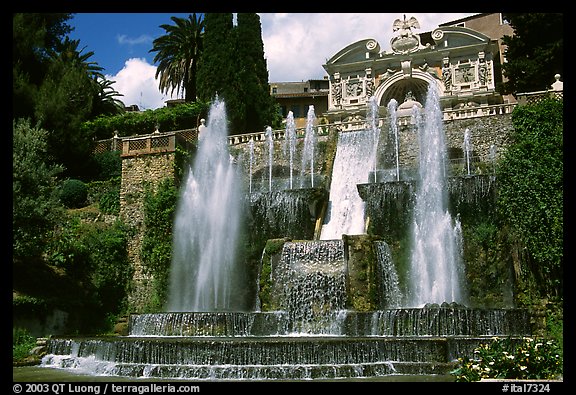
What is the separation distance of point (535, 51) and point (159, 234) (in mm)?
18867

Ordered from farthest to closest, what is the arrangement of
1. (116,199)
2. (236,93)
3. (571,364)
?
(236,93)
(116,199)
(571,364)

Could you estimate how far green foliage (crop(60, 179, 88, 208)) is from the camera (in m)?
24.0

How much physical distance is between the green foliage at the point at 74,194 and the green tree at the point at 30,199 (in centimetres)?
600

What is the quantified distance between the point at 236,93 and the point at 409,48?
458 inches

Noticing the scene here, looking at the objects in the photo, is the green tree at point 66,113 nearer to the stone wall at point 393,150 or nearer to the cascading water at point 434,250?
the stone wall at point 393,150

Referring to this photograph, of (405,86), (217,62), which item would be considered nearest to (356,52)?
(405,86)

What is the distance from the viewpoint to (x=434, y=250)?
18781 mm

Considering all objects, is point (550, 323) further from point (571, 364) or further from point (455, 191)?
point (571, 364)

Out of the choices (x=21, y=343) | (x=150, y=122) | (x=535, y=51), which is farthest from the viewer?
(x=150, y=122)

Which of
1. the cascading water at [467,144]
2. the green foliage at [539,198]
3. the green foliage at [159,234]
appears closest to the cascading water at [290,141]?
the green foliage at [159,234]

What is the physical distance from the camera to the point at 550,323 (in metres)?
14.2

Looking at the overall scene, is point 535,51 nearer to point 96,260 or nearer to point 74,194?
point 96,260

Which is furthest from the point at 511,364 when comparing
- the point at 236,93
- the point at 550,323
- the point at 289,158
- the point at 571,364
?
the point at 236,93

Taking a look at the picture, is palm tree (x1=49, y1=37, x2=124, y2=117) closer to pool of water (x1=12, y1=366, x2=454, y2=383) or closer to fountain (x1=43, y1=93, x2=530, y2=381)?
fountain (x1=43, y1=93, x2=530, y2=381)
